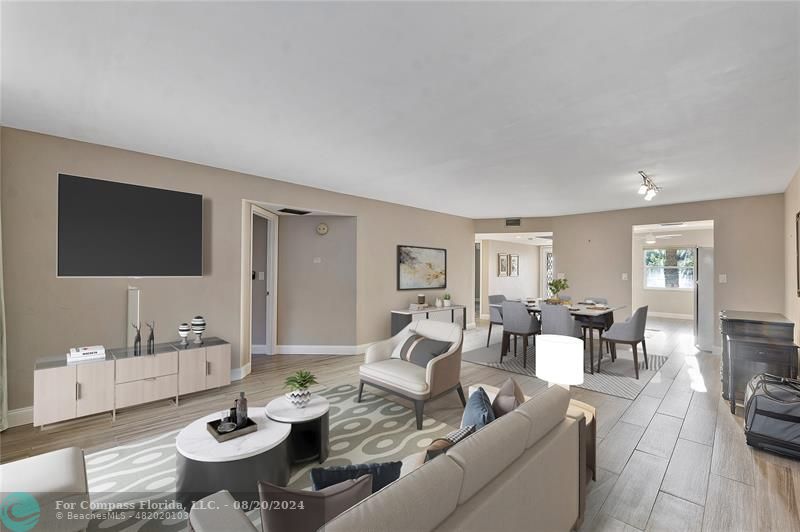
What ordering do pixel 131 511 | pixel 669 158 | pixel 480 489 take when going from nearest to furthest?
pixel 480 489 < pixel 131 511 < pixel 669 158

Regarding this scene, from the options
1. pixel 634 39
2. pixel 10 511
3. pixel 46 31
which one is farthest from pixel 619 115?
pixel 10 511

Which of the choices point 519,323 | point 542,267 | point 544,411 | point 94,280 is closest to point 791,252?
point 519,323

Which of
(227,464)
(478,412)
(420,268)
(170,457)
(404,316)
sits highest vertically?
(420,268)

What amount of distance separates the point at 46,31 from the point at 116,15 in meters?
0.49

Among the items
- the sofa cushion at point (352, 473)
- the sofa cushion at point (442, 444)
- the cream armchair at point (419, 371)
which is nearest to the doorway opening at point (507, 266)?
the cream armchair at point (419, 371)

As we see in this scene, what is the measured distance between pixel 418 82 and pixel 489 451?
2.07 metres

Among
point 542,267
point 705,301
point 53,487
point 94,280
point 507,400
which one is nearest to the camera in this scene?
point 53,487

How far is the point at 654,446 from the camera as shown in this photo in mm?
2680

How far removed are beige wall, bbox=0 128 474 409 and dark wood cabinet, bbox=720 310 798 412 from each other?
510 cm

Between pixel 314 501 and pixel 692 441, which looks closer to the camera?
pixel 314 501

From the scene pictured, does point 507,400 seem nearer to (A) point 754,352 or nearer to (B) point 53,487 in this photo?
(B) point 53,487

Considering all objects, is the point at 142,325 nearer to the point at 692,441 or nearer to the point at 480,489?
the point at 480,489

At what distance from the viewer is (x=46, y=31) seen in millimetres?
1774

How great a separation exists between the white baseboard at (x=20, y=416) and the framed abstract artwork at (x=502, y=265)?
9.75 m
